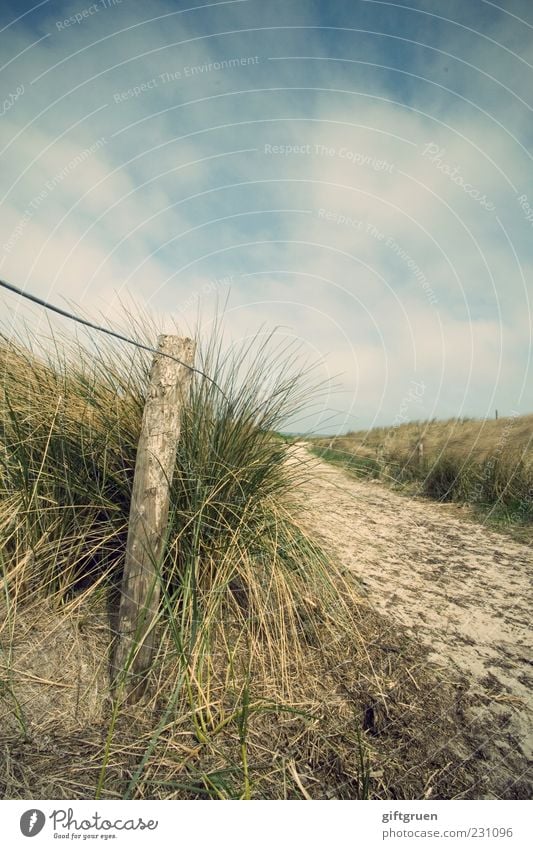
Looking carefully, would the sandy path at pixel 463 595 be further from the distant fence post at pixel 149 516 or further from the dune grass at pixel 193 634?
the distant fence post at pixel 149 516

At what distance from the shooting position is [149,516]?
1.76m

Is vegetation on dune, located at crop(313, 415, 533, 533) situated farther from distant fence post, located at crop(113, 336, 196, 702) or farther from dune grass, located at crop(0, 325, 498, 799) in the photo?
distant fence post, located at crop(113, 336, 196, 702)

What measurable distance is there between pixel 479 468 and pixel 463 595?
3859 mm

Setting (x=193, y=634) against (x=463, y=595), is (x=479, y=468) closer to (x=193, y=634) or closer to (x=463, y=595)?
(x=463, y=595)

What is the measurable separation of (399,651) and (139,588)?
151cm

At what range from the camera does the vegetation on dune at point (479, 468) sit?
5.75 m

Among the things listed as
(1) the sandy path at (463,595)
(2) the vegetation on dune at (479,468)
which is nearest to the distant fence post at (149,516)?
(1) the sandy path at (463,595)

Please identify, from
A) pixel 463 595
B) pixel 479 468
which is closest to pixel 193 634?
pixel 463 595

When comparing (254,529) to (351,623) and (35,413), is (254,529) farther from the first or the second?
(35,413)

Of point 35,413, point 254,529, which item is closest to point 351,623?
point 254,529

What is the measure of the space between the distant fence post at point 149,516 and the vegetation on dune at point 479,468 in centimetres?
291

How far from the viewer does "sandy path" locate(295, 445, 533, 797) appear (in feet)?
A: 5.89

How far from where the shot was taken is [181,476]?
83.1 inches
